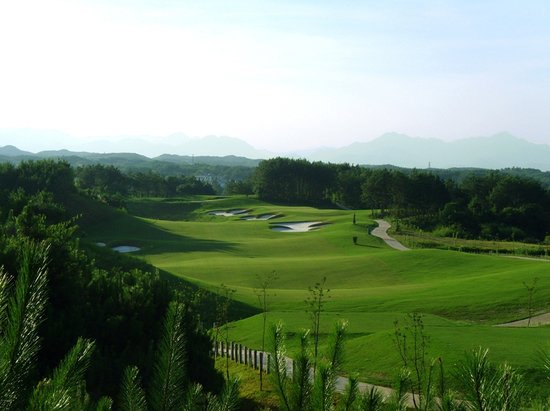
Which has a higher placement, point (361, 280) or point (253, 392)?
point (253, 392)

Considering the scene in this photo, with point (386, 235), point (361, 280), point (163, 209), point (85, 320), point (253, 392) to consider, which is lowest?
point (163, 209)

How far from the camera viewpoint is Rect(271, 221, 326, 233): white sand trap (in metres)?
71.8

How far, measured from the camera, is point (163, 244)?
5638 centimetres

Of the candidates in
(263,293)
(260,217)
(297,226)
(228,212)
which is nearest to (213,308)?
(263,293)

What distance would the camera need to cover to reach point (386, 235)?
64000 mm

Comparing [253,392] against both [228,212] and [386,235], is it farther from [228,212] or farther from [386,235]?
[228,212]

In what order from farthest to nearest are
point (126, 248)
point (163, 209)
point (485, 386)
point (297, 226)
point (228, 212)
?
point (163, 209)
point (228, 212)
point (297, 226)
point (126, 248)
point (485, 386)

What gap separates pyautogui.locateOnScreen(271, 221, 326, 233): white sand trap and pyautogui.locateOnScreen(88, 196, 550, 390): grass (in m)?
1.87

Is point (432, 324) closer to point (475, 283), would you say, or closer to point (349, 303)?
point (349, 303)

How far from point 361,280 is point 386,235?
86.4 ft

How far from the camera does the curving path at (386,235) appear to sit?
5625cm

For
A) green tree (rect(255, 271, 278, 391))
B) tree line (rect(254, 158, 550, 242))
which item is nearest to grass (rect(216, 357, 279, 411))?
green tree (rect(255, 271, 278, 391))

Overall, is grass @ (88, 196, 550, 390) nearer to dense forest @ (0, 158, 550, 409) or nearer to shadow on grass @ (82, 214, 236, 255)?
shadow on grass @ (82, 214, 236, 255)

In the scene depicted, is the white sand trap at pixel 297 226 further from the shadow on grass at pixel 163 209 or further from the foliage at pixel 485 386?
the foliage at pixel 485 386
